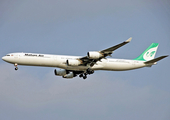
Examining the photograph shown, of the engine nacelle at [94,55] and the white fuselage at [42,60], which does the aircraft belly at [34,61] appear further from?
the engine nacelle at [94,55]

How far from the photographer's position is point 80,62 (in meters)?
56.2

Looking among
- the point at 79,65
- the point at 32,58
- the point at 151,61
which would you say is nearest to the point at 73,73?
the point at 79,65

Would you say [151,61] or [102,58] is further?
[151,61]

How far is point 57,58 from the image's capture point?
2163 inches

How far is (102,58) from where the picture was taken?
5538 cm

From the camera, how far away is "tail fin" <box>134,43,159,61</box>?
214ft

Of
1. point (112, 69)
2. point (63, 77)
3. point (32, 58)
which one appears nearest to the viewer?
point (32, 58)

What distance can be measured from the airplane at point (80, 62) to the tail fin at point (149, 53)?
107 centimetres

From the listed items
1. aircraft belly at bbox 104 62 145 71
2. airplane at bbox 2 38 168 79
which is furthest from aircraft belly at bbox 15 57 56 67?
aircraft belly at bbox 104 62 145 71

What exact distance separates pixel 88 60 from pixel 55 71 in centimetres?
953

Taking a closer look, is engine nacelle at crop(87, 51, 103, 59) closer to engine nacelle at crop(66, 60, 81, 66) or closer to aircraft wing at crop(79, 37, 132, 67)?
aircraft wing at crop(79, 37, 132, 67)

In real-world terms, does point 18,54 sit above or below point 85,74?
above

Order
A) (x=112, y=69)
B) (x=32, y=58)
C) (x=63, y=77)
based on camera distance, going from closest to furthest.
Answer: (x=32, y=58) < (x=112, y=69) < (x=63, y=77)

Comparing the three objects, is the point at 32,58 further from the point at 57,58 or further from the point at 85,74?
the point at 85,74
